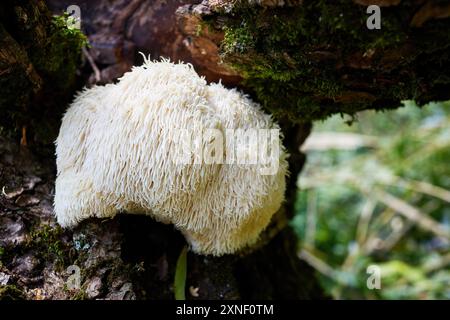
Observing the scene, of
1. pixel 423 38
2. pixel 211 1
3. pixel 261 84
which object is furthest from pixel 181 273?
pixel 423 38

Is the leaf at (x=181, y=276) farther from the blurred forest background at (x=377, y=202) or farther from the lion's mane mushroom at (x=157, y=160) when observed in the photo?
the blurred forest background at (x=377, y=202)

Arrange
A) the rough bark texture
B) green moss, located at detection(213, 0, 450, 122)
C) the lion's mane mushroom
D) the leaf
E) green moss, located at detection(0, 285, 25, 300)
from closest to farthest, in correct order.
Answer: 1. green moss, located at detection(213, 0, 450, 122)
2. the rough bark texture
3. green moss, located at detection(0, 285, 25, 300)
4. the lion's mane mushroom
5. the leaf

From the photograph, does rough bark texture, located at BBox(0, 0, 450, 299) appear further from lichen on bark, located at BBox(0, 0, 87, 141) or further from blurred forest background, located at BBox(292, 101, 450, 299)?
blurred forest background, located at BBox(292, 101, 450, 299)

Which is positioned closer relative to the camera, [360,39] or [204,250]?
[360,39]

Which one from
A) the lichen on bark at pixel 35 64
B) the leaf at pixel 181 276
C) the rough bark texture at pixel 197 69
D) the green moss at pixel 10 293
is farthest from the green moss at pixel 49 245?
the leaf at pixel 181 276

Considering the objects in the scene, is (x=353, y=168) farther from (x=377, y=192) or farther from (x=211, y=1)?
(x=211, y=1)

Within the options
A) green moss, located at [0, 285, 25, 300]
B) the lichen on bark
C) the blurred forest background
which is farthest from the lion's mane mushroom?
the blurred forest background
